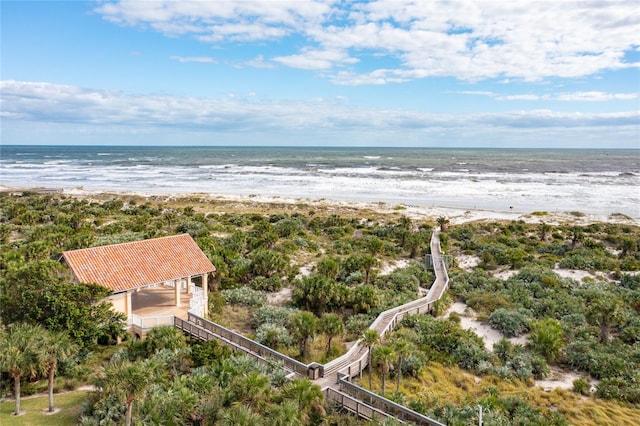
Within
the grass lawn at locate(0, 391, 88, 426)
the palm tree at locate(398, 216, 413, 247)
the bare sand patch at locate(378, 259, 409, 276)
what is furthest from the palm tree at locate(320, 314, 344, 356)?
the palm tree at locate(398, 216, 413, 247)

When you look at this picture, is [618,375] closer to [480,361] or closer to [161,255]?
[480,361]

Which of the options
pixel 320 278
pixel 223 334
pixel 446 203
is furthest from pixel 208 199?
pixel 223 334

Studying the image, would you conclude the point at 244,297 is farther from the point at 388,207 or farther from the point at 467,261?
the point at 388,207

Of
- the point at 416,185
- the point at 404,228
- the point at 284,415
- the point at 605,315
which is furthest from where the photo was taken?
the point at 416,185

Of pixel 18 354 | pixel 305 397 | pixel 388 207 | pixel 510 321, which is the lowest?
pixel 510 321

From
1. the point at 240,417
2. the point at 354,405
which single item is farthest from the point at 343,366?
the point at 240,417

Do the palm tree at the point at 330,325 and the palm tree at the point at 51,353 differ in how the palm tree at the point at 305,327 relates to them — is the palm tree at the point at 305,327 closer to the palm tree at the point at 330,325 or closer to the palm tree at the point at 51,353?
the palm tree at the point at 330,325
